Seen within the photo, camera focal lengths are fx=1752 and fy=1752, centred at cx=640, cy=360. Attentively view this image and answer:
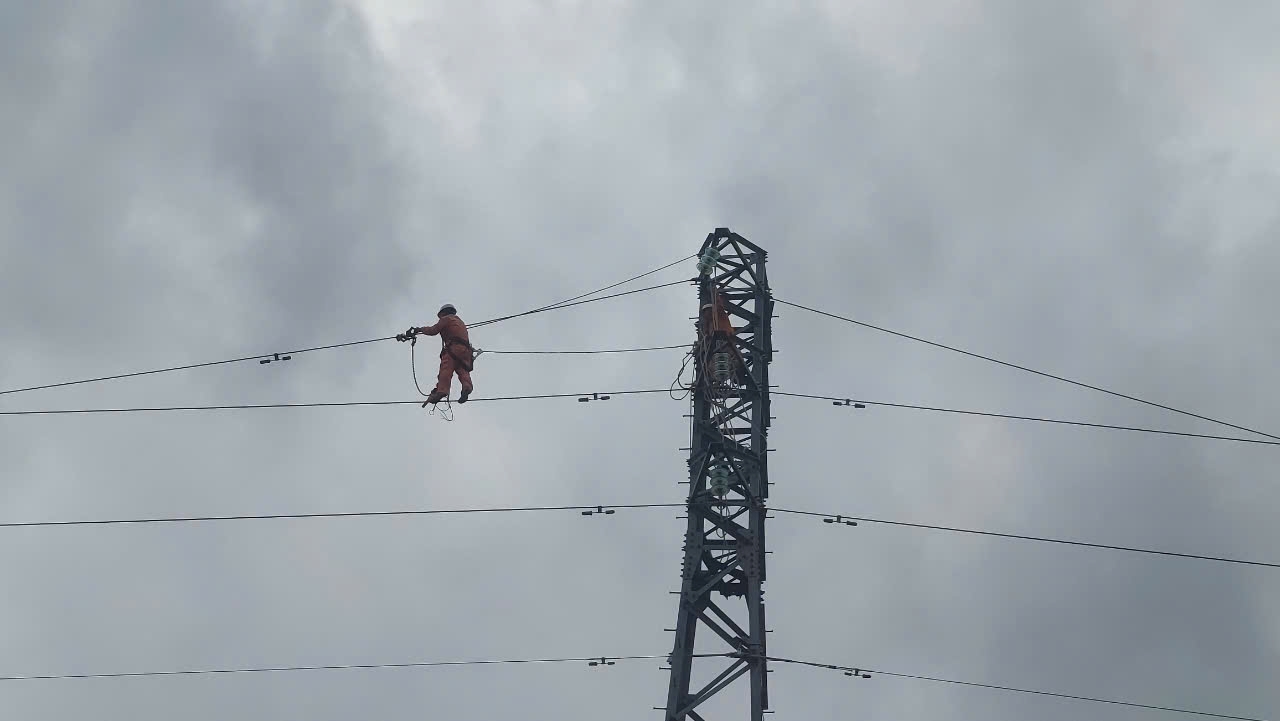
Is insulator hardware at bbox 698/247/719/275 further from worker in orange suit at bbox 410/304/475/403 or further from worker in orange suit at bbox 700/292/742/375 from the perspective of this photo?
worker in orange suit at bbox 410/304/475/403

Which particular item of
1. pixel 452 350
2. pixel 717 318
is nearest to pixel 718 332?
pixel 717 318

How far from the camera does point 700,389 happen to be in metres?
33.9

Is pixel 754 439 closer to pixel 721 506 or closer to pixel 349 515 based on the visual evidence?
pixel 721 506

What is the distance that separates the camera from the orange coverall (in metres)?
34.0

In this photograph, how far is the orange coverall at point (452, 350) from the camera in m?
34.0

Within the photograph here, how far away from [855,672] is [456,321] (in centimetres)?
1017

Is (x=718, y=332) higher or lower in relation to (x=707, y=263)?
lower

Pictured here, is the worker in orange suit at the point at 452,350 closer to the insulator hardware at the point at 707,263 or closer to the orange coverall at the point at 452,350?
the orange coverall at the point at 452,350

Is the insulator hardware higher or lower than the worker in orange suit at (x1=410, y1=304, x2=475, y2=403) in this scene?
higher

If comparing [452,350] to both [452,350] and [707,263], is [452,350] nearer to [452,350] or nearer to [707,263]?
[452,350]

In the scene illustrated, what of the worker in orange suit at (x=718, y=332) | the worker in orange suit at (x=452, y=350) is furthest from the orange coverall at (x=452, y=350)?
A: the worker in orange suit at (x=718, y=332)

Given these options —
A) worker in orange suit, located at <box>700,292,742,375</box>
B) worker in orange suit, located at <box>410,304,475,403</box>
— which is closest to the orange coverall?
worker in orange suit, located at <box>410,304,475,403</box>

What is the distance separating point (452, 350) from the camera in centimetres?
3409

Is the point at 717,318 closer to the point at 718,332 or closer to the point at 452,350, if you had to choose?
the point at 718,332
